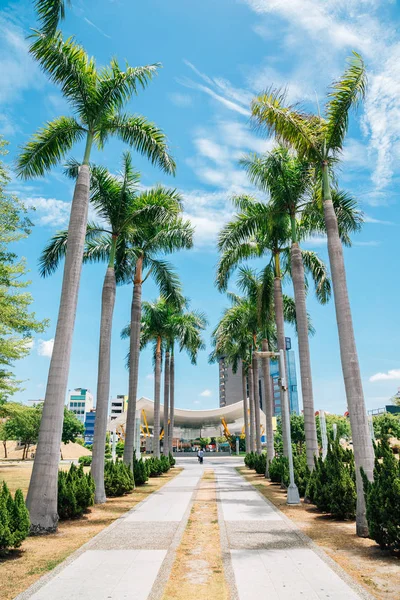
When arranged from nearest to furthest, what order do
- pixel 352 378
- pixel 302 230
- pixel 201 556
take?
1. pixel 201 556
2. pixel 352 378
3. pixel 302 230

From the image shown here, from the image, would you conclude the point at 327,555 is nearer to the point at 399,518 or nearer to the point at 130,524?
the point at 399,518

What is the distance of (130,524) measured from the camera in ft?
35.3

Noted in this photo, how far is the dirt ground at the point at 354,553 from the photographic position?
6.12m

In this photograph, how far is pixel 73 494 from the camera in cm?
1140

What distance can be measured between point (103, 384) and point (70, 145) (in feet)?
25.7

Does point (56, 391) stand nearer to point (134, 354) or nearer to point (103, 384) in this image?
point (103, 384)

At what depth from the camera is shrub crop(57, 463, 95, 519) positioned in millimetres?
11336

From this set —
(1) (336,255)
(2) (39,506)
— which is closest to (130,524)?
(2) (39,506)

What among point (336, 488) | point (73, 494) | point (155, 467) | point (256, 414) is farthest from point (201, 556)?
point (256, 414)

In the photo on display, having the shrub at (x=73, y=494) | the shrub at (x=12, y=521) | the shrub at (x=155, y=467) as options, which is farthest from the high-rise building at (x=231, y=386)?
the shrub at (x=12, y=521)

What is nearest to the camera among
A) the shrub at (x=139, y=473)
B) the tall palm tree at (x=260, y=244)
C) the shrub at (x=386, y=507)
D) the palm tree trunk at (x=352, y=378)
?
the shrub at (x=386, y=507)

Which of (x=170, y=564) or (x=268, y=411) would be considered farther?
(x=268, y=411)

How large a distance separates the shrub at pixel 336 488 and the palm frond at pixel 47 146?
12.0 metres

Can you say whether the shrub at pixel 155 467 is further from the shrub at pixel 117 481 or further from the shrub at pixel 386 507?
the shrub at pixel 386 507
